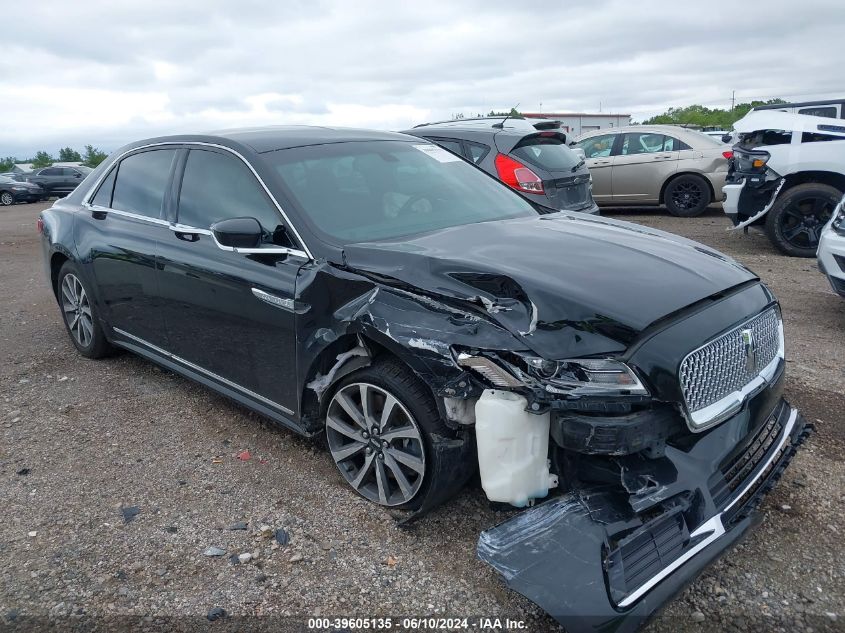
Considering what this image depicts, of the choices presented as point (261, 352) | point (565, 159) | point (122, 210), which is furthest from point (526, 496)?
point (565, 159)

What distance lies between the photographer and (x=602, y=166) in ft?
39.3

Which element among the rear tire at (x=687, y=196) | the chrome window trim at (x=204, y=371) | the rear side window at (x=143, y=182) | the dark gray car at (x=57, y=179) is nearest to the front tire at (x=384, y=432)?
the chrome window trim at (x=204, y=371)

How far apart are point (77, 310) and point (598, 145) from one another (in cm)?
967

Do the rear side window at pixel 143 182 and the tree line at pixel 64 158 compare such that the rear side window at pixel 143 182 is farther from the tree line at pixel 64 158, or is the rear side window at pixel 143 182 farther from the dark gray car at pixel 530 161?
the tree line at pixel 64 158

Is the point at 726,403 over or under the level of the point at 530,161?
under

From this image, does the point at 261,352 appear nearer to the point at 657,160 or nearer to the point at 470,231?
the point at 470,231

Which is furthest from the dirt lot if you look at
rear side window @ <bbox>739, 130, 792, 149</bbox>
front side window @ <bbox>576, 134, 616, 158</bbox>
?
front side window @ <bbox>576, 134, 616, 158</bbox>

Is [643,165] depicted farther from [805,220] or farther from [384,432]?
[384,432]

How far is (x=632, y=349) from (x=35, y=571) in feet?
8.37

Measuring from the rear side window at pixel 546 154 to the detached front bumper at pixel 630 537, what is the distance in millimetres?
5511

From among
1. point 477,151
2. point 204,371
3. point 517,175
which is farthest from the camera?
point 477,151

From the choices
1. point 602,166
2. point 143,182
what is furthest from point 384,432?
point 602,166

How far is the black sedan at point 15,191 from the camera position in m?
25.3

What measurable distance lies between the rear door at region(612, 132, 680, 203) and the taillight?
16.3ft
